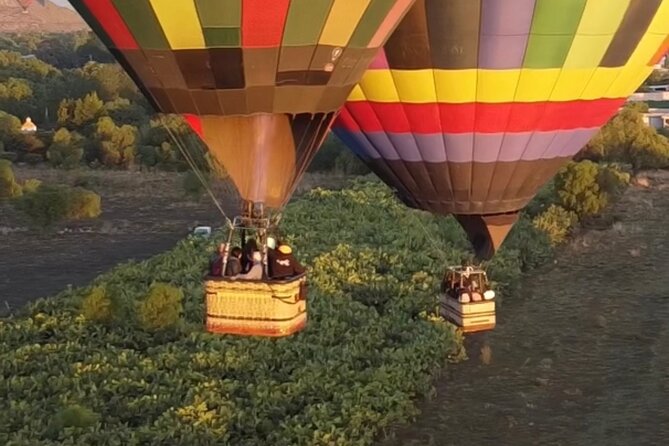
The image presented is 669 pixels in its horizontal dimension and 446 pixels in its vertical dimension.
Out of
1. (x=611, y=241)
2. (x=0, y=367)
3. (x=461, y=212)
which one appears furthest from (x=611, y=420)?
(x=611, y=241)

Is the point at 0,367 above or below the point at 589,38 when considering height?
below

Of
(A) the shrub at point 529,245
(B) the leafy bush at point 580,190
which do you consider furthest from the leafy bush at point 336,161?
(A) the shrub at point 529,245

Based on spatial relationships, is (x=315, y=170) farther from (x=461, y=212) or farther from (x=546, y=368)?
(x=461, y=212)

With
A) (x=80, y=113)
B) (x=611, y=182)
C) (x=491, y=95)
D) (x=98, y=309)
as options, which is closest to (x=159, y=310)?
(x=98, y=309)

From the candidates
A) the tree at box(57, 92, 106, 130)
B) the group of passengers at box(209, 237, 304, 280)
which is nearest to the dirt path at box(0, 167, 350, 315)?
the tree at box(57, 92, 106, 130)

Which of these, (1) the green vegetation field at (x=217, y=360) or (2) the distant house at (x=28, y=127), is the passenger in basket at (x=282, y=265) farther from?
(2) the distant house at (x=28, y=127)

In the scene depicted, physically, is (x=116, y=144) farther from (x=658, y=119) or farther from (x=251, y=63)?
(x=251, y=63)

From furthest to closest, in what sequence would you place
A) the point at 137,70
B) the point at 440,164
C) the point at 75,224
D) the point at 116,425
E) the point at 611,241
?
the point at 75,224 → the point at 611,241 → the point at 116,425 → the point at 440,164 → the point at 137,70
